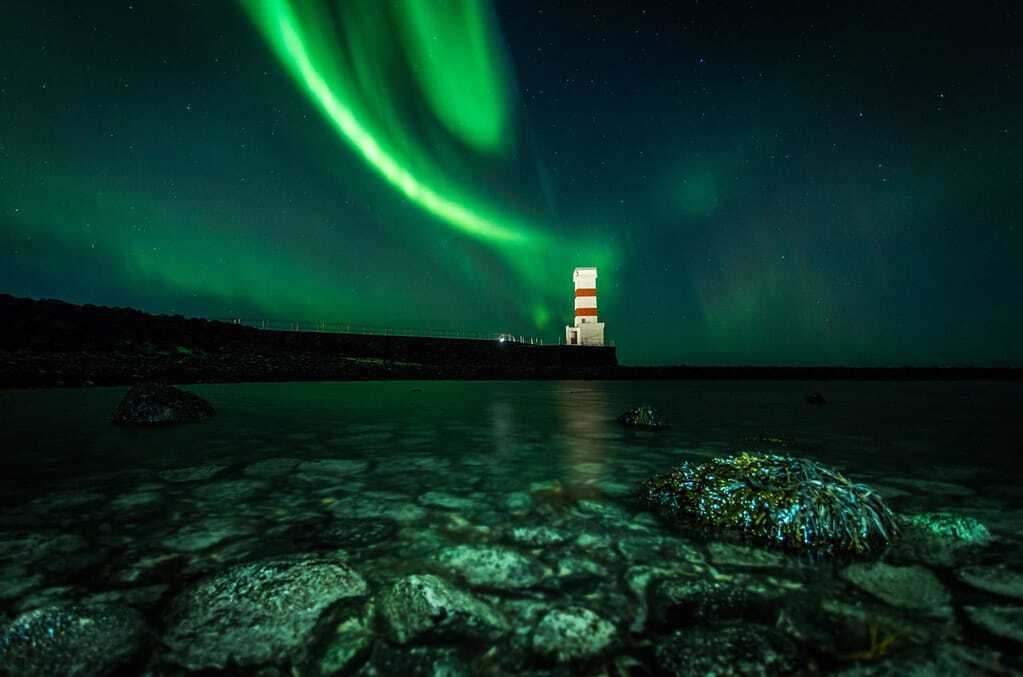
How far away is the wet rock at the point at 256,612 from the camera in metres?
1.51

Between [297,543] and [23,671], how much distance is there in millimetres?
1103

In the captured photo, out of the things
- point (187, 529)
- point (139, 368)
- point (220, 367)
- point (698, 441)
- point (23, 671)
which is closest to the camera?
point (23, 671)

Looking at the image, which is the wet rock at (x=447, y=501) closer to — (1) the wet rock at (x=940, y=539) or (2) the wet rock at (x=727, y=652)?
(2) the wet rock at (x=727, y=652)

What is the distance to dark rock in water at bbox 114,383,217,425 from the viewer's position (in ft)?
22.3

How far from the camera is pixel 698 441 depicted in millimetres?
6191

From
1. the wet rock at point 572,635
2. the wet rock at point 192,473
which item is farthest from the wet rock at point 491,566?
the wet rock at point 192,473

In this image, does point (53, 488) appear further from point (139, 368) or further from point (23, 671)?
point (139, 368)

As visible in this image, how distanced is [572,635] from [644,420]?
6.43m

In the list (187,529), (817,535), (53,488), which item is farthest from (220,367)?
(817,535)

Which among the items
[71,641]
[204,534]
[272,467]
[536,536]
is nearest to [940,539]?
[536,536]

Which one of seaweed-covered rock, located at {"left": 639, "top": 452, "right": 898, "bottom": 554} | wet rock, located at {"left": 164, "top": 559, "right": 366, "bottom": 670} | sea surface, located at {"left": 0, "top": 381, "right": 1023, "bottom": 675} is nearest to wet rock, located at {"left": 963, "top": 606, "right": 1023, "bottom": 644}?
sea surface, located at {"left": 0, "top": 381, "right": 1023, "bottom": 675}

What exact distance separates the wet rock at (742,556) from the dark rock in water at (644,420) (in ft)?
16.9

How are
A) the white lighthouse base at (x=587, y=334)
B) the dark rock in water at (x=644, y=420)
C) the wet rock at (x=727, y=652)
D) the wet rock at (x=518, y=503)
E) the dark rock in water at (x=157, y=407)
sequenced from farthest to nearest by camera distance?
the white lighthouse base at (x=587, y=334), the dark rock in water at (x=644, y=420), the dark rock in water at (x=157, y=407), the wet rock at (x=518, y=503), the wet rock at (x=727, y=652)

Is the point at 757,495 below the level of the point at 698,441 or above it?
above
